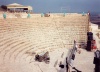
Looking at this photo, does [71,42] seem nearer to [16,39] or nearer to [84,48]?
[84,48]

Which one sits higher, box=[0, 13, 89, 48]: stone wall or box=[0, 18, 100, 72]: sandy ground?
box=[0, 13, 89, 48]: stone wall

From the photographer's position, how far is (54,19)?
87.6 ft

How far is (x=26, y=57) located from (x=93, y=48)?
8103 millimetres

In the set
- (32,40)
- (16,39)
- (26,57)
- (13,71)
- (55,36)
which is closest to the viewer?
(13,71)

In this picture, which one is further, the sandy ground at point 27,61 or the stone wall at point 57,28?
the stone wall at point 57,28

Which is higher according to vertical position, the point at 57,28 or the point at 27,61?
the point at 57,28

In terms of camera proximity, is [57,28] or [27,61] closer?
[27,61]

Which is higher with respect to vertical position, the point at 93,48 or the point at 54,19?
the point at 54,19

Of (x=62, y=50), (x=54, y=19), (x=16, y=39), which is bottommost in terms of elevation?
(x=62, y=50)

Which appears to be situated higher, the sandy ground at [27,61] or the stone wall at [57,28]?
the stone wall at [57,28]

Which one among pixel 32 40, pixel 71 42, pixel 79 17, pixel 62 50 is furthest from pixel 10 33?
pixel 79 17

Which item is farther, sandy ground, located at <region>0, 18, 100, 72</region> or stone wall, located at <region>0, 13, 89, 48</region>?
stone wall, located at <region>0, 13, 89, 48</region>

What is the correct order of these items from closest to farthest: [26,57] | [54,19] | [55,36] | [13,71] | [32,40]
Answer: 1. [13,71]
2. [26,57]
3. [32,40]
4. [55,36]
5. [54,19]

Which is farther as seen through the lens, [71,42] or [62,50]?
[71,42]
